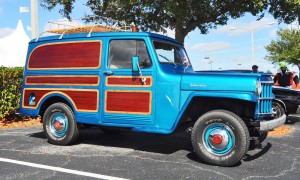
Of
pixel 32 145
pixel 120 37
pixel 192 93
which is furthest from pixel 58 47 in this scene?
pixel 192 93

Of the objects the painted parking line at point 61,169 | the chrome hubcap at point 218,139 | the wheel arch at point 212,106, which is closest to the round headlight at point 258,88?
the wheel arch at point 212,106

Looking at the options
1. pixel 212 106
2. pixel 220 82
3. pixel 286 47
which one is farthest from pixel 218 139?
pixel 286 47

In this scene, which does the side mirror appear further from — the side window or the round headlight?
the round headlight

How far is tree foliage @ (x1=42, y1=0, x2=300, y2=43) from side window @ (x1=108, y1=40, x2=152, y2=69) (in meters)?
4.72

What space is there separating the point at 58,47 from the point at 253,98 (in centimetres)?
389

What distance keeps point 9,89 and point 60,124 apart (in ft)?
13.9

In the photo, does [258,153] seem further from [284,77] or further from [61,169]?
[284,77]

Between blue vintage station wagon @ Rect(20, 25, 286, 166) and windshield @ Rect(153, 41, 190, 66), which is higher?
windshield @ Rect(153, 41, 190, 66)

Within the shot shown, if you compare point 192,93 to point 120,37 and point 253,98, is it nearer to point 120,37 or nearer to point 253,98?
point 253,98

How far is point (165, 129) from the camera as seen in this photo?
572cm

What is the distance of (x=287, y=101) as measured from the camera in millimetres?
9406

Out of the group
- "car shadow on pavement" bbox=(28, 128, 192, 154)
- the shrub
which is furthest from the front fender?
the shrub

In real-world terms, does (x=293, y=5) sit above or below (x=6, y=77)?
above

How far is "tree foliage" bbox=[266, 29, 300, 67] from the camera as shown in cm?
4447
